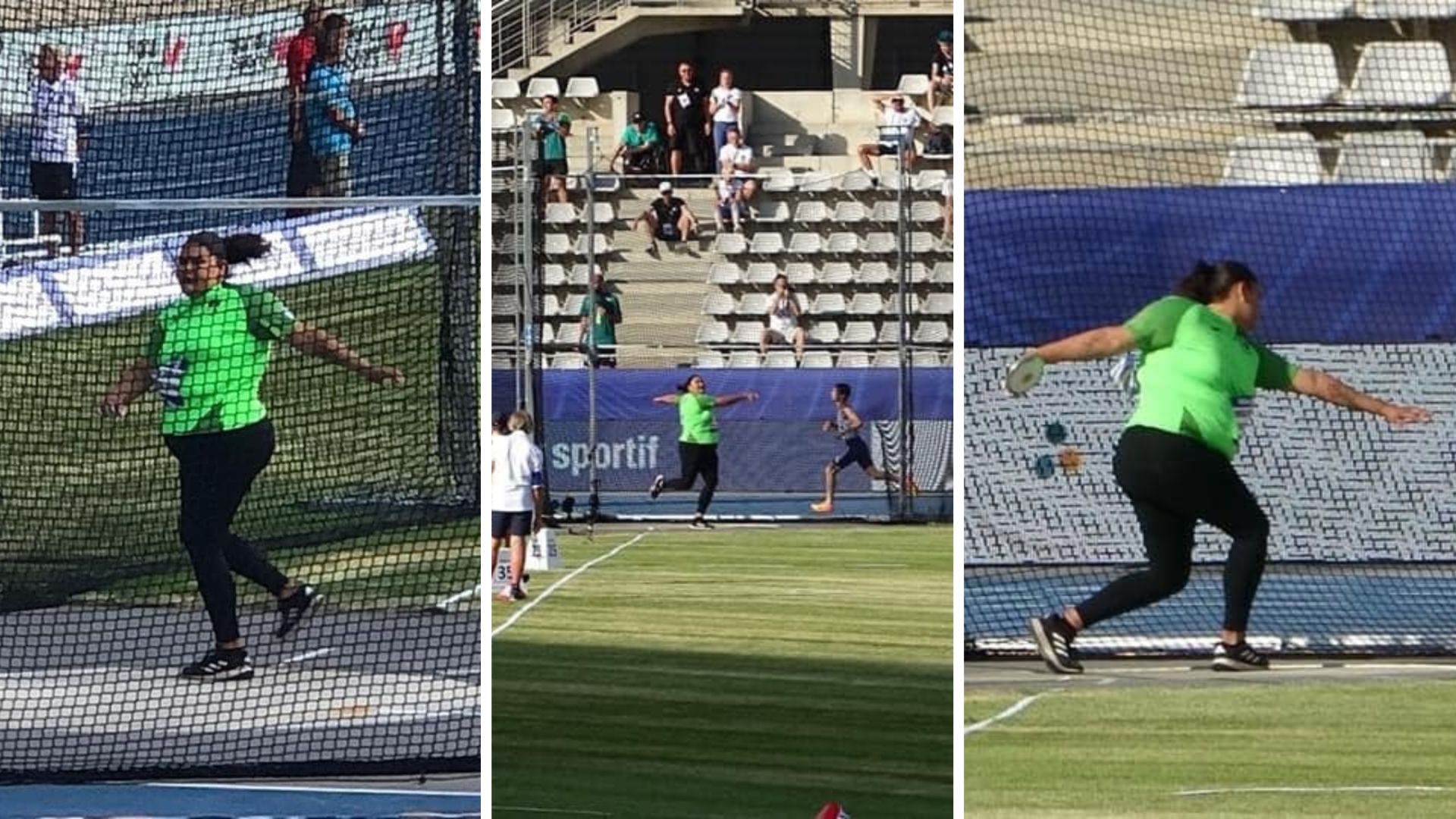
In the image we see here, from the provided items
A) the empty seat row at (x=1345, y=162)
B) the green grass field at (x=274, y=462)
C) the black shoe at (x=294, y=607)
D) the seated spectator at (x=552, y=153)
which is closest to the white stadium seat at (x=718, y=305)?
the seated spectator at (x=552, y=153)

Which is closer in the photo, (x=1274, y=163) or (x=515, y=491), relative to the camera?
(x=1274, y=163)

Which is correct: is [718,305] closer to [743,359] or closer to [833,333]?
[833,333]

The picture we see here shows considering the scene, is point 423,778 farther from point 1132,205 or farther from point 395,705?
point 1132,205

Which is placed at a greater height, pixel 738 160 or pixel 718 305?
pixel 738 160

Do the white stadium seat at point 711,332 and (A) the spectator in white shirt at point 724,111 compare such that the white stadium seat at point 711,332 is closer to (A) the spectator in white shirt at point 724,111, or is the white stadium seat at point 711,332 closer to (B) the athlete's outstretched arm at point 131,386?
(A) the spectator in white shirt at point 724,111

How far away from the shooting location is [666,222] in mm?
22062

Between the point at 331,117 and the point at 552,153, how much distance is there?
1236 cm

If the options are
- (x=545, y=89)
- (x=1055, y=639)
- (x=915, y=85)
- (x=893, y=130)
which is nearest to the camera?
(x=1055, y=639)

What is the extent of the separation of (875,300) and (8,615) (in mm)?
11477

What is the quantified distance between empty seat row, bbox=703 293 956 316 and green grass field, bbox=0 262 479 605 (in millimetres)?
8045

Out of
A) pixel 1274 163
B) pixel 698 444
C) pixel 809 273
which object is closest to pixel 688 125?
pixel 809 273

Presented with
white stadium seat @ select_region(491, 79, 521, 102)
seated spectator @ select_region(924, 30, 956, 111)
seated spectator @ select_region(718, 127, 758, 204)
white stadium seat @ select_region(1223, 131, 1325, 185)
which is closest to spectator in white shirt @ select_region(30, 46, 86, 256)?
white stadium seat @ select_region(1223, 131, 1325, 185)

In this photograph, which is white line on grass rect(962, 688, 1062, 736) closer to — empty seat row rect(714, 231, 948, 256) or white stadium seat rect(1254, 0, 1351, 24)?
white stadium seat rect(1254, 0, 1351, 24)

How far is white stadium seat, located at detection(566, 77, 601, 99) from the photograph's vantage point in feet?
78.0
